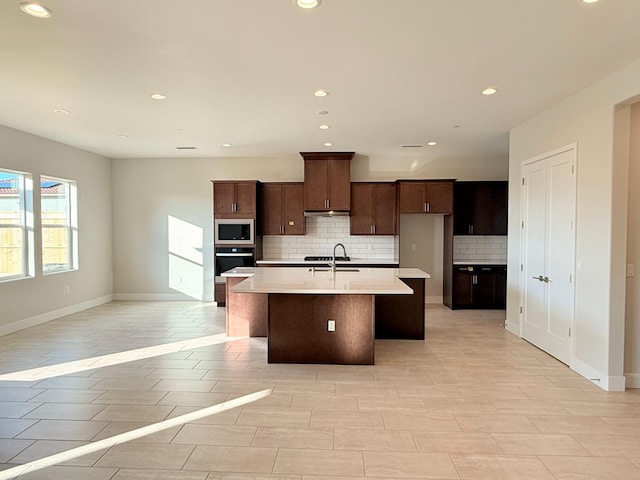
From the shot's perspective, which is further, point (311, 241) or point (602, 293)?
point (311, 241)

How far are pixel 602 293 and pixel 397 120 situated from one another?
293cm

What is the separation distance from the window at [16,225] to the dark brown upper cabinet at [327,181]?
13.9 feet

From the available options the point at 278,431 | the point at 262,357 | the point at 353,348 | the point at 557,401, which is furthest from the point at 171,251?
the point at 557,401

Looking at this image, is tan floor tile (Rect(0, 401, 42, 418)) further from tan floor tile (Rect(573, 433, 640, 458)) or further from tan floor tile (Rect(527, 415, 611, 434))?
tan floor tile (Rect(573, 433, 640, 458))

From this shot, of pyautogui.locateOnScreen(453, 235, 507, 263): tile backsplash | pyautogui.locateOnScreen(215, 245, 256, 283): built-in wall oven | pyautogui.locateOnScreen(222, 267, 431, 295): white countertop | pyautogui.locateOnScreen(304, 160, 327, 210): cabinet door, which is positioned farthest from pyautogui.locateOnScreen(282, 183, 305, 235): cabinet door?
pyautogui.locateOnScreen(453, 235, 507, 263): tile backsplash

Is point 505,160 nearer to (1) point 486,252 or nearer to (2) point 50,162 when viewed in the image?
(1) point 486,252

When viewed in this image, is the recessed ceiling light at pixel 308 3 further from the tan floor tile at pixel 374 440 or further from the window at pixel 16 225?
the window at pixel 16 225

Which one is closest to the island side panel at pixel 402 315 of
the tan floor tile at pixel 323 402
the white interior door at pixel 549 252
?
the white interior door at pixel 549 252

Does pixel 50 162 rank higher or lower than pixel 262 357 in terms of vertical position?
higher

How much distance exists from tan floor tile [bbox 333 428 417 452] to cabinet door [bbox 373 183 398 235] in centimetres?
468

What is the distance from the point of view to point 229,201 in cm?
700

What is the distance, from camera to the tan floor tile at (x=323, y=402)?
3059mm

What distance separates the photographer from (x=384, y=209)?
23.1 ft

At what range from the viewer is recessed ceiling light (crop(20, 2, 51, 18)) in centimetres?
231
